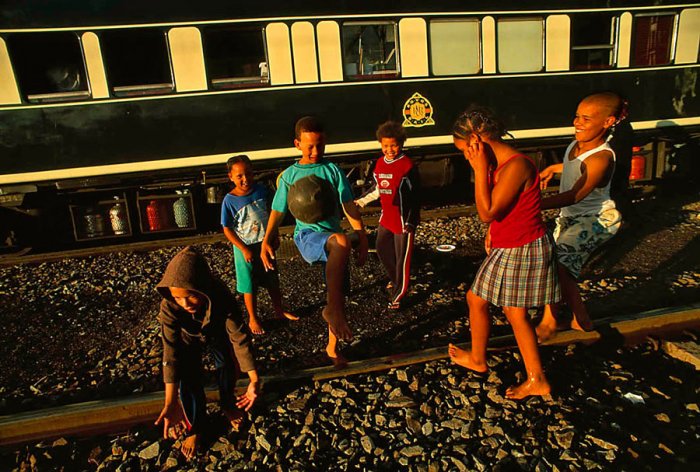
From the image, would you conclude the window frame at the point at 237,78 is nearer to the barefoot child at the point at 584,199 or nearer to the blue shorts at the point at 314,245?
the blue shorts at the point at 314,245

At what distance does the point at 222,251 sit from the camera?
643cm

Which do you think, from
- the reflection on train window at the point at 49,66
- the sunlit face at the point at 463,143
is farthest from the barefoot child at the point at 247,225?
the reflection on train window at the point at 49,66

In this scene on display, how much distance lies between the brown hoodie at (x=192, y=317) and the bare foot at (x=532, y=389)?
161 cm

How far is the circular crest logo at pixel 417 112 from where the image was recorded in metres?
7.48

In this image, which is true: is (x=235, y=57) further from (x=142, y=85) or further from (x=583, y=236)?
(x=583, y=236)

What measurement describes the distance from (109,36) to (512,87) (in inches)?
245

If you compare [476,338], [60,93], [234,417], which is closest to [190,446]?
[234,417]

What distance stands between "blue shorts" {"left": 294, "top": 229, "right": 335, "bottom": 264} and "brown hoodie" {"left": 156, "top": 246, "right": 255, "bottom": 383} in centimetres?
67

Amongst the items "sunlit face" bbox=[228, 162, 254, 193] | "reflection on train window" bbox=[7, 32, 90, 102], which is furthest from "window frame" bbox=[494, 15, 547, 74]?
"reflection on train window" bbox=[7, 32, 90, 102]

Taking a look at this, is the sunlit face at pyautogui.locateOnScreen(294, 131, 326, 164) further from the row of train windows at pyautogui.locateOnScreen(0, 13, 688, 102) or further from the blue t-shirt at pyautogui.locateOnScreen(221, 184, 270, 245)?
the row of train windows at pyautogui.locateOnScreen(0, 13, 688, 102)

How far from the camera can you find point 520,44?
7.67 metres

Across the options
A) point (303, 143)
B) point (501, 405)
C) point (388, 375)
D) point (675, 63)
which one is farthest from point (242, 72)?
point (675, 63)

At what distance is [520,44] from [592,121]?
17.3 ft

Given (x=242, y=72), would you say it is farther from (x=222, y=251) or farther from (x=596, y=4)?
(x=596, y=4)
